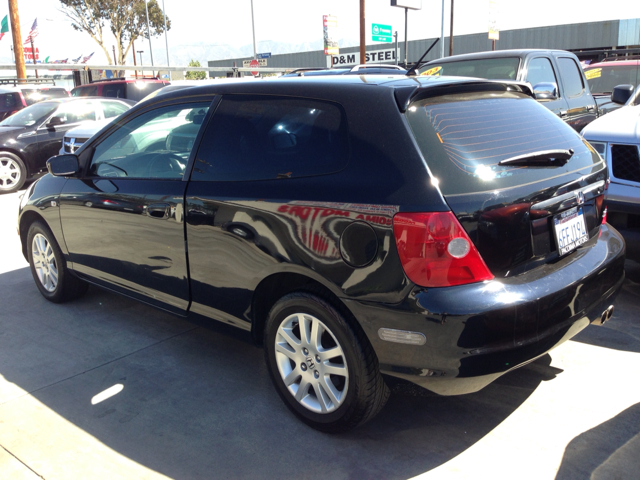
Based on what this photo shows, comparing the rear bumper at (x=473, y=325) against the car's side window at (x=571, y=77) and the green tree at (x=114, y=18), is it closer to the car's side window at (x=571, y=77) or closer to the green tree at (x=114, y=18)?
the car's side window at (x=571, y=77)

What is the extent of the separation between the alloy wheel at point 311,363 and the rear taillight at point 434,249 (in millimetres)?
555

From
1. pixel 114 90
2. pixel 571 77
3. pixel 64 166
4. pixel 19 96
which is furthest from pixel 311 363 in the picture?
pixel 19 96

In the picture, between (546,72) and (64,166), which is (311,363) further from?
(546,72)

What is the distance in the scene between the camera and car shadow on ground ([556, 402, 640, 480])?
2553mm

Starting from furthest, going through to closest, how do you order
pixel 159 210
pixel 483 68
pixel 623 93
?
pixel 483 68 < pixel 623 93 < pixel 159 210

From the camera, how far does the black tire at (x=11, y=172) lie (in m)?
10.8

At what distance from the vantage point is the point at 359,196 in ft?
8.41

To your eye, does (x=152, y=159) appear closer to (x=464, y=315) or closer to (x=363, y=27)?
(x=464, y=315)

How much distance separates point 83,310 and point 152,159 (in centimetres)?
159

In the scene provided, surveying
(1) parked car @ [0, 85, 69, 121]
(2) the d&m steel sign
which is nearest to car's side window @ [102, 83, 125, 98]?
(1) parked car @ [0, 85, 69, 121]

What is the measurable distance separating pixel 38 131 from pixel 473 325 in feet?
35.2

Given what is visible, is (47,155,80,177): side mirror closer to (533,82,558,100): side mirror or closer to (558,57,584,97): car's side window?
(533,82,558,100): side mirror

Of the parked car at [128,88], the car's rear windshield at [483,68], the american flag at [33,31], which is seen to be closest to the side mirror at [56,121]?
the parked car at [128,88]

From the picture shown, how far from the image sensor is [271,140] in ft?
10.1
